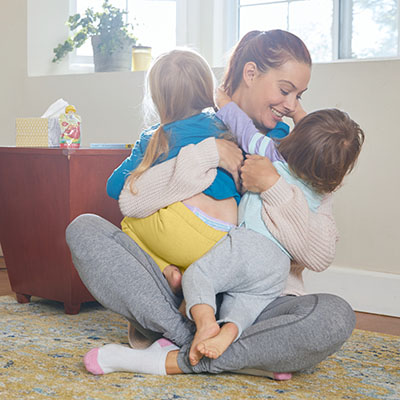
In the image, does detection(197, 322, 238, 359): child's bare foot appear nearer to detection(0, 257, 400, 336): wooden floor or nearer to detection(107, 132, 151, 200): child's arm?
detection(107, 132, 151, 200): child's arm

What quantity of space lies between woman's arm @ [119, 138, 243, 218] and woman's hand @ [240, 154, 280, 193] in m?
0.05

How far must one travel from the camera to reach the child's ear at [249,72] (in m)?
1.52

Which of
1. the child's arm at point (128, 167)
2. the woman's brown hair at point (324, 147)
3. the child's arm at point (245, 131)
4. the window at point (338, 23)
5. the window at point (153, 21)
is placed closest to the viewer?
the woman's brown hair at point (324, 147)

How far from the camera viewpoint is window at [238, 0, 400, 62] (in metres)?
2.54

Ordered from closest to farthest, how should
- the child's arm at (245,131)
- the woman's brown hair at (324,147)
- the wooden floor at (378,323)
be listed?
the woman's brown hair at (324,147)
the child's arm at (245,131)
the wooden floor at (378,323)

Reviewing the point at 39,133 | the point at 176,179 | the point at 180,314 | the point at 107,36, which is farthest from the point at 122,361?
the point at 107,36

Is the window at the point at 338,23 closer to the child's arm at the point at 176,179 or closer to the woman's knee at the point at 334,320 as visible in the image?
the child's arm at the point at 176,179

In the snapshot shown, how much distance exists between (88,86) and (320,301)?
6.07 feet

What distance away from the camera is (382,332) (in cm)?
197

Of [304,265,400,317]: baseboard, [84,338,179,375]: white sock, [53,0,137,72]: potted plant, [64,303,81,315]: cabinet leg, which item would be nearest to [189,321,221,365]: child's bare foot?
[84,338,179,375]: white sock

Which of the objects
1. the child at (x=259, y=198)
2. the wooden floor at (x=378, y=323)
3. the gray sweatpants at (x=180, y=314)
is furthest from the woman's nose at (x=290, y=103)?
the wooden floor at (x=378, y=323)

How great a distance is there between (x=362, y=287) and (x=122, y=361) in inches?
45.2

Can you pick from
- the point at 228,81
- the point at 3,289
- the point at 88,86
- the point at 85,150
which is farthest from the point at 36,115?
the point at 228,81

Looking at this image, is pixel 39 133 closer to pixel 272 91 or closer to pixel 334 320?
pixel 272 91
